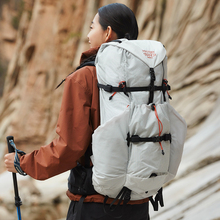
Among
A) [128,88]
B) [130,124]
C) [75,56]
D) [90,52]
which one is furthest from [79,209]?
[75,56]

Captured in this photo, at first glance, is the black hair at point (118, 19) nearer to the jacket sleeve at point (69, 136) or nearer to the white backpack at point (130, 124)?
the white backpack at point (130, 124)

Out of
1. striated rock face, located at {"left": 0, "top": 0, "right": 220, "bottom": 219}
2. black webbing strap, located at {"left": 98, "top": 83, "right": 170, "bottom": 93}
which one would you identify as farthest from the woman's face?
striated rock face, located at {"left": 0, "top": 0, "right": 220, "bottom": 219}

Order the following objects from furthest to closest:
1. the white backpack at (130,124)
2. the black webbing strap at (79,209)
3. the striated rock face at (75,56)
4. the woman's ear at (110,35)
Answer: the striated rock face at (75,56) → the woman's ear at (110,35) → the black webbing strap at (79,209) → the white backpack at (130,124)

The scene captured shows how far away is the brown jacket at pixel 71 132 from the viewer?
1.21m

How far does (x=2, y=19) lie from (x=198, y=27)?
486 inches

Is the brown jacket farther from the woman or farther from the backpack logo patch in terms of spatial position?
the backpack logo patch

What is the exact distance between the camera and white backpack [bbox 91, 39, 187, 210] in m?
1.16

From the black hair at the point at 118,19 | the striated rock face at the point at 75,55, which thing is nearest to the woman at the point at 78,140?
the black hair at the point at 118,19

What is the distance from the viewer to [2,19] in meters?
14.7

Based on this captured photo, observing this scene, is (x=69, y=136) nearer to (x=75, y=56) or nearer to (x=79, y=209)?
(x=79, y=209)

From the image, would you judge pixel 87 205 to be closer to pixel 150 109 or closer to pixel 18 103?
pixel 150 109

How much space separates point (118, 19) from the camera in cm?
136

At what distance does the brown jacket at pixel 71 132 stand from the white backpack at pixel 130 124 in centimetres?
6

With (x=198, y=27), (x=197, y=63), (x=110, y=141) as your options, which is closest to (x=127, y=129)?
(x=110, y=141)
